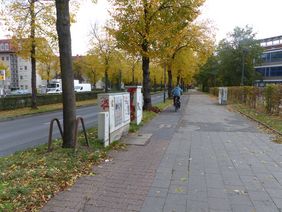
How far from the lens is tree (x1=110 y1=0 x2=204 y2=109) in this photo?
16547mm

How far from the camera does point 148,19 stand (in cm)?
1691

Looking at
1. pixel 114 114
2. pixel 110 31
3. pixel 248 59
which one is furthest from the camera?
pixel 248 59

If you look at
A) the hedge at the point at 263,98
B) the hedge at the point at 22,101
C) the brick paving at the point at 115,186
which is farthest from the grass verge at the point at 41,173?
the hedge at the point at 22,101

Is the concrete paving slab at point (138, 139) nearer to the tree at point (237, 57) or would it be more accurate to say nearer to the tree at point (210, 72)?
the tree at point (237, 57)

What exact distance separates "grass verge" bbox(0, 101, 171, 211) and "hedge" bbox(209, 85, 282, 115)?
11.6m

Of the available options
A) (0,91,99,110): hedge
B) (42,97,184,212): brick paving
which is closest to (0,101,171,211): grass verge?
(42,97,184,212): brick paving

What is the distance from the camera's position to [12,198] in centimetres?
403

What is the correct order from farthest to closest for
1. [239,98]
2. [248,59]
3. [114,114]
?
[248,59]
[239,98]
[114,114]

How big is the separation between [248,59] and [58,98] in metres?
38.4

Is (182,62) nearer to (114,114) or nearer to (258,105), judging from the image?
(258,105)

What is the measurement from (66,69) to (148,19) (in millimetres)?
10903

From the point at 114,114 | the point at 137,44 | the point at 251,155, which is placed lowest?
the point at 251,155

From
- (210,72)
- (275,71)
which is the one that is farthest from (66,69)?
(275,71)

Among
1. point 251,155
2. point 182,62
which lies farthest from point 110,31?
point 182,62
